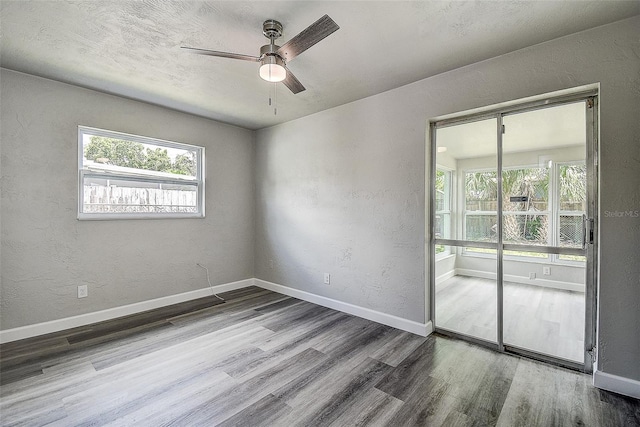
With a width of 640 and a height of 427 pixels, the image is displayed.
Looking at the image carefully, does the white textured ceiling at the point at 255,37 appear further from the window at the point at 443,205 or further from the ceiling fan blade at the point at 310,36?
the window at the point at 443,205

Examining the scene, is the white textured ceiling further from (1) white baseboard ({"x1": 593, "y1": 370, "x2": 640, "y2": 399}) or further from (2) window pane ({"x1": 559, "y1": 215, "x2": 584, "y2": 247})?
(1) white baseboard ({"x1": 593, "y1": 370, "x2": 640, "y2": 399})

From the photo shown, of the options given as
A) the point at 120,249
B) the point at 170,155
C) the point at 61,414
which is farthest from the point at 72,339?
the point at 170,155

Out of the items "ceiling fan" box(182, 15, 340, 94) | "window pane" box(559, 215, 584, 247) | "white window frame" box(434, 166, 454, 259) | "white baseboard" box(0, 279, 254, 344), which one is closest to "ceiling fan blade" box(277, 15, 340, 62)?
"ceiling fan" box(182, 15, 340, 94)

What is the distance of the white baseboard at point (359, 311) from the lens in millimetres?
2928

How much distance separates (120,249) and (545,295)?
452cm

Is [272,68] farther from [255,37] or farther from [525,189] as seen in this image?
[525,189]

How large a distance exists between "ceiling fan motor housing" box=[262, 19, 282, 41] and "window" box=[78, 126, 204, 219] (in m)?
2.45

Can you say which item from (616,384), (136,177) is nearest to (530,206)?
(616,384)

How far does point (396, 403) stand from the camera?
6.24ft

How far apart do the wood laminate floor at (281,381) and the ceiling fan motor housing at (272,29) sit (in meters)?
2.58

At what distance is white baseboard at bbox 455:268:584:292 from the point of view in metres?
2.31

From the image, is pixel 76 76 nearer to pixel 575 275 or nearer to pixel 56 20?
pixel 56 20

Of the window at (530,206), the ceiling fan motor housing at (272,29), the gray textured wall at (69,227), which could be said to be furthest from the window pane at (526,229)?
the gray textured wall at (69,227)

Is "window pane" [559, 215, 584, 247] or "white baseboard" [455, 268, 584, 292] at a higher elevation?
"window pane" [559, 215, 584, 247]
